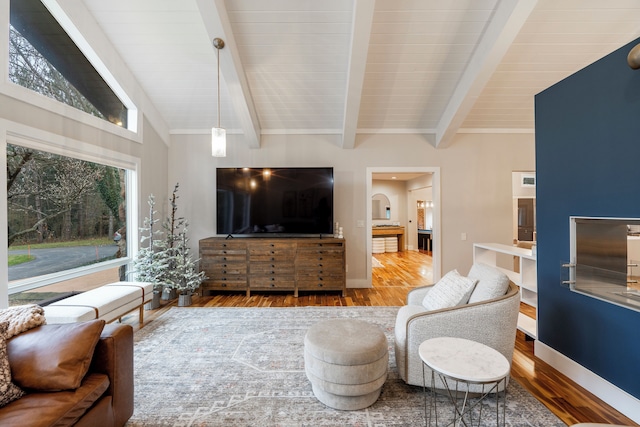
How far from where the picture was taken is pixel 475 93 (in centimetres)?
354

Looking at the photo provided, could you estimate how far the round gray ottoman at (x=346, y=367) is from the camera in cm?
182

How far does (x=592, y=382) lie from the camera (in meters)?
2.08

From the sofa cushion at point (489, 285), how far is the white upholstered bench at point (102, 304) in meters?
3.23

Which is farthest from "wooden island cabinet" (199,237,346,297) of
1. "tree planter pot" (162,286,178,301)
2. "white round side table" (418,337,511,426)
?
"white round side table" (418,337,511,426)

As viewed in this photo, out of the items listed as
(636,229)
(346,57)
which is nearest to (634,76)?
(636,229)

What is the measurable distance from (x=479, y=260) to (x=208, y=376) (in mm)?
3385

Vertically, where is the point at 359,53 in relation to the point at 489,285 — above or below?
above

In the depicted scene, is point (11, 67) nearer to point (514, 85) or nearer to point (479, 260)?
point (479, 260)

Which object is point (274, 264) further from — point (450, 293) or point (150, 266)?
point (450, 293)

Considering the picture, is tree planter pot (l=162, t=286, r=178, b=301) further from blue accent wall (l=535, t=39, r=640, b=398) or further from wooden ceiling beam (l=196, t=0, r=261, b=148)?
blue accent wall (l=535, t=39, r=640, b=398)

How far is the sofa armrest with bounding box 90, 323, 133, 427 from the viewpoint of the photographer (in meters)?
1.60

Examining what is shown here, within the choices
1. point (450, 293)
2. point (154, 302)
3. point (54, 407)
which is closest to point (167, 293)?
point (154, 302)

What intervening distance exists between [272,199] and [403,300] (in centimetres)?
254

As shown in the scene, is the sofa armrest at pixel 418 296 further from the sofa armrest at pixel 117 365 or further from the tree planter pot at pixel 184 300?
the tree planter pot at pixel 184 300
